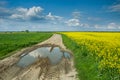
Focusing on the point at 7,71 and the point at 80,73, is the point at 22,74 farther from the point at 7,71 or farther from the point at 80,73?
the point at 80,73

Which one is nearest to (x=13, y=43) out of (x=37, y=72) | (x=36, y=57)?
(x=36, y=57)

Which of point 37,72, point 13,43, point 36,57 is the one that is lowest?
point 13,43

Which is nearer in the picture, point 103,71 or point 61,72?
point 103,71

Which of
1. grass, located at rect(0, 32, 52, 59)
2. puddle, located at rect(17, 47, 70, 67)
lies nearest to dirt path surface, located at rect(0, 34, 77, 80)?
puddle, located at rect(17, 47, 70, 67)

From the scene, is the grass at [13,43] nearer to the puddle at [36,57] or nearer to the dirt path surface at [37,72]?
the puddle at [36,57]

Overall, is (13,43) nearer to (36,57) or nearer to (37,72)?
(36,57)

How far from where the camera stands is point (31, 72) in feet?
44.2

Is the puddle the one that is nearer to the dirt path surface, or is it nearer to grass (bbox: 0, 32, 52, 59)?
the dirt path surface

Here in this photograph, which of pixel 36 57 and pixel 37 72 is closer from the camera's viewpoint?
pixel 37 72

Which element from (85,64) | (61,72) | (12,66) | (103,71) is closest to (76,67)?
(85,64)

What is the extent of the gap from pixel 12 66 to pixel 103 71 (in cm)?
654

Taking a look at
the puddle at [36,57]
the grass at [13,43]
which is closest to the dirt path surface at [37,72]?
the puddle at [36,57]

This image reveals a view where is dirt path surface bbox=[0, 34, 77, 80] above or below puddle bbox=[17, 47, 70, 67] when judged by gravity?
above

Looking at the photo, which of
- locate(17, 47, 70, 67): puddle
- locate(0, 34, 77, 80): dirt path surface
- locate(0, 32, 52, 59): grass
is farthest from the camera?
locate(0, 32, 52, 59): grass
